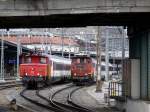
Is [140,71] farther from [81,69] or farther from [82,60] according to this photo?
[82,60]

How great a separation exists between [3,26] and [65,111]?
17.2 ft

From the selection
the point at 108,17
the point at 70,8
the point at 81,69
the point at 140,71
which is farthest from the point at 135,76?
the point at 81,69

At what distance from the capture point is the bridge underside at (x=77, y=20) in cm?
2194

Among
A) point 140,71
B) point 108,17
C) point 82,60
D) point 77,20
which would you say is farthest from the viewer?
point 82,60

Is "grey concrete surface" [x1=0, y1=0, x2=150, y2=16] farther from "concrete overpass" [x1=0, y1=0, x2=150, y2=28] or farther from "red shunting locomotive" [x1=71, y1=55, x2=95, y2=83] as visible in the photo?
"red shunting locomotive" [x1=71, y1=55, x2=95, y2=83]

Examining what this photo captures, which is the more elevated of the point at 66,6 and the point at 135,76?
the point at 66,6

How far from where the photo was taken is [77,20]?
2423 cm

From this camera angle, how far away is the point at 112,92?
105 ft

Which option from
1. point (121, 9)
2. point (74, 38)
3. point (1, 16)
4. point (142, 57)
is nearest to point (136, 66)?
point (142, 57)

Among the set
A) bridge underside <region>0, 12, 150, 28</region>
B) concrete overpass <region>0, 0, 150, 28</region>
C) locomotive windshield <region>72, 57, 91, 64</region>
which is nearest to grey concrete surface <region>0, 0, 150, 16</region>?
concrete overpass <region>0, 0, 150, 28</region>

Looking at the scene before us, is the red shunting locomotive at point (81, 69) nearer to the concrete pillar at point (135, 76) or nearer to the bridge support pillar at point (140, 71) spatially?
the bridge support pillar at point (140, 71)

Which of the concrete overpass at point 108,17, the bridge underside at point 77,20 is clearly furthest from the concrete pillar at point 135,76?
the bridge underside at point 77,20

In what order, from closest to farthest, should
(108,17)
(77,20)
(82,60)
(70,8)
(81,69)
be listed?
(70,8)
(108,17)
(77,20)
(81,69)
(82,60)

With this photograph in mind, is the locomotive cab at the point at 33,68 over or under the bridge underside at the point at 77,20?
under
